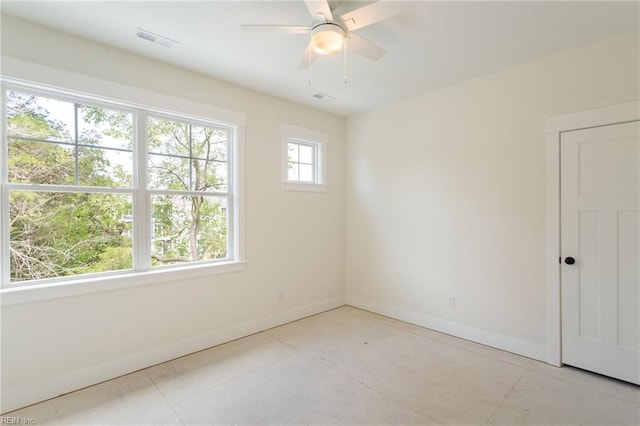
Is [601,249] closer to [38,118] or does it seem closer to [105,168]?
[105,168]

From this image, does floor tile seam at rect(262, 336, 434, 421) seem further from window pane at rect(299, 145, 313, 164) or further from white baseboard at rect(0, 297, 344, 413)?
window pane at rect(299, 145, 313, 164)

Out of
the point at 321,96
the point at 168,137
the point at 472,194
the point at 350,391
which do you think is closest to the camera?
the point at 350,391

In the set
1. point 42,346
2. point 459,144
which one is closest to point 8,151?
point 42,346

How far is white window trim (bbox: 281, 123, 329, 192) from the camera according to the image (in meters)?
3.88

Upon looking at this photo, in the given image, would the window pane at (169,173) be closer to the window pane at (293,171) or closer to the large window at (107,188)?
the large window at (107,188)

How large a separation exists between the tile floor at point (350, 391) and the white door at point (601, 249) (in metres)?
0.25

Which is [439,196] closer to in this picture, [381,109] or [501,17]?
[381,109]

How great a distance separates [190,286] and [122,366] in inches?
33.1

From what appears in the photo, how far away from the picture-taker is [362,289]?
14.5ft

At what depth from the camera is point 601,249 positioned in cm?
258

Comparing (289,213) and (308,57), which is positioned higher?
(308,57)

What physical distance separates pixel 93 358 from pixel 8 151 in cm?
176

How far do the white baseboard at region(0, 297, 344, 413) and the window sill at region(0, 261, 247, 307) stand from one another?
2.05 feet

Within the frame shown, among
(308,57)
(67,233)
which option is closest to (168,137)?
(67,233)
